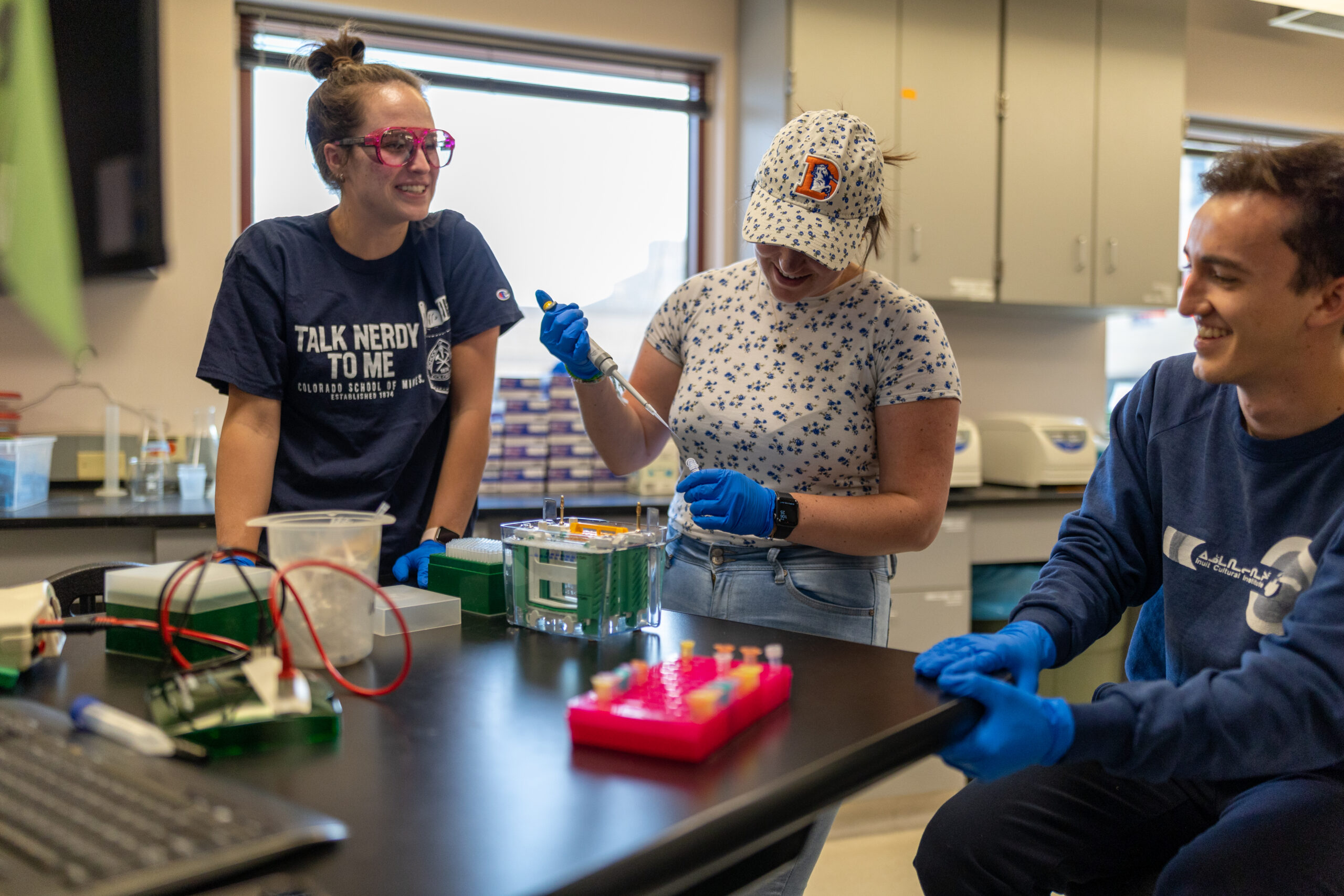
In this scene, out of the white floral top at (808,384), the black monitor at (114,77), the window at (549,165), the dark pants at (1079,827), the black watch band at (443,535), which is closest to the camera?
the dark pants at (1079,827)

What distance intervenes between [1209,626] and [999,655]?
0.38 m

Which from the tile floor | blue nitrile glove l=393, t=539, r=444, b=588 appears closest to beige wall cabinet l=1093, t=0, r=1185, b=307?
the tile floor

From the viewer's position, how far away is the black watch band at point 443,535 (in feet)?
4.85

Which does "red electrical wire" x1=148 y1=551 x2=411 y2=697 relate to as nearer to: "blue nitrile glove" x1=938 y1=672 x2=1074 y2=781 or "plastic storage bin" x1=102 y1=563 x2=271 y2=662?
"plastic storage bin" x1=102 y1=563 x2=271 y2=662

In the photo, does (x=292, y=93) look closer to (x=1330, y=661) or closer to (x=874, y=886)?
(x=874, y=886)

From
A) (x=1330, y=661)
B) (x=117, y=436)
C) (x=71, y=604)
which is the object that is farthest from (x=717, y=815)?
(x=117, y=436)

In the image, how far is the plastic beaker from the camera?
2.99 feet

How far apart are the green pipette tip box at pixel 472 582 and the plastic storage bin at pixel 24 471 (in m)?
1.64

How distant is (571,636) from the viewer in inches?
41.9

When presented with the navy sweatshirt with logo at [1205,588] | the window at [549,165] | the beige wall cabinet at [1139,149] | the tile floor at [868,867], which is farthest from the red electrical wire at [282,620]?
the beige wall cabinet at [1139,149]

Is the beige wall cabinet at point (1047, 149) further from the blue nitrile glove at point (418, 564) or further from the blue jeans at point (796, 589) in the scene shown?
the blue nitrile glove at point (418, 564)

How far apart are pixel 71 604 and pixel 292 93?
6.70 feet

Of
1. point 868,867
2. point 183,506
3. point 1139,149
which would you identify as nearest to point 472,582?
point 183,506

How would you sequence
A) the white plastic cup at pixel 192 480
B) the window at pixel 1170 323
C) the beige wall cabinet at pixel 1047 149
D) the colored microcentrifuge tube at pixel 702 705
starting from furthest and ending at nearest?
the window at pixel 1170 323
the beige wall cabinet at pixel 1047 149
the white plastic cup at pixel 192 480
the colored microcentrifuge tube at pixel 702 705
